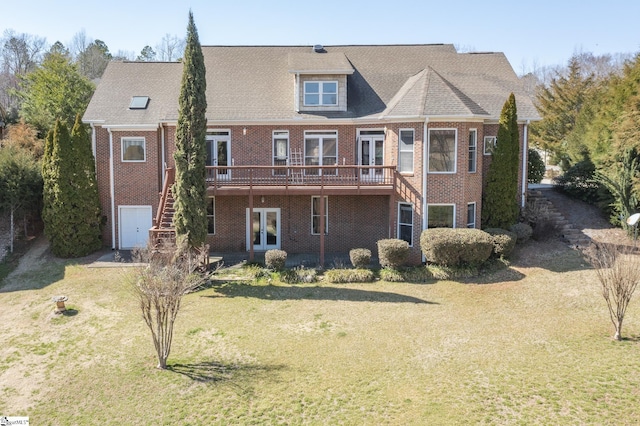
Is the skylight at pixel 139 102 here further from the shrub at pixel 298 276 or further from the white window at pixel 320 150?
the shrub at pixel 298 276

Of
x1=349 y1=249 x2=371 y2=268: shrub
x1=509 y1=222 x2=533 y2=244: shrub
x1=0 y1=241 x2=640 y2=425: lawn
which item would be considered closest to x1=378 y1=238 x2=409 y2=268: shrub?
x1=349 y1=249 x2=371 y2=268: shrub

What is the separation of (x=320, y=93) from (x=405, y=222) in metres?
6.94

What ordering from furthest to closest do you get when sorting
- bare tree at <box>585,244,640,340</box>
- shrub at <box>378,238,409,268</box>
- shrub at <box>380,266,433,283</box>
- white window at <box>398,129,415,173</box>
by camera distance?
1. white window at <box>398,129,415,173</box>
2. shrub at <box>378,238,409,268</box>
3. shrub at <box>380,266,433,283</box>
4. bare tree at <box>585,244,640,340</box>

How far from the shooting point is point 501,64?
23.5 m

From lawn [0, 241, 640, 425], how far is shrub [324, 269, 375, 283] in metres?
0.56

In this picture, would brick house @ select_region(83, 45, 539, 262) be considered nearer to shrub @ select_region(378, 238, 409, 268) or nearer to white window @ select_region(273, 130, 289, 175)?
white window @ select_region(273, 130, 289, 175)

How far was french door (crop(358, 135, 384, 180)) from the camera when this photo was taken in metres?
20.1

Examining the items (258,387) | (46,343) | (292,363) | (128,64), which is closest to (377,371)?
(292,363)

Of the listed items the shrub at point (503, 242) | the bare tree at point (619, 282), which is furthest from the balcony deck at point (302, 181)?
the bare tree at point (619, 282)

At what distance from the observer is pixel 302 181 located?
1947 cm

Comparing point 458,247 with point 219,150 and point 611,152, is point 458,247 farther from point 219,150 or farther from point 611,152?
point 219,150

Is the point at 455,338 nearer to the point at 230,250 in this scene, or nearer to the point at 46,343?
the point at 46,343

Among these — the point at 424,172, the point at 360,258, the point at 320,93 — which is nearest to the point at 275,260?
the point at 360,258

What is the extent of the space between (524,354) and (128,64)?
22376mm
